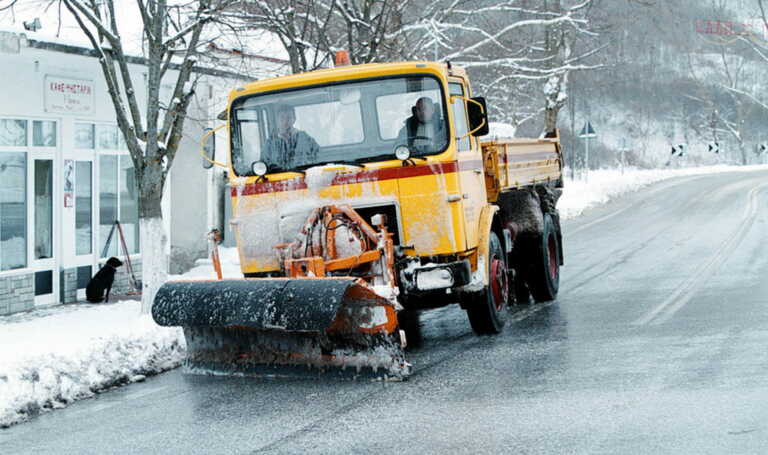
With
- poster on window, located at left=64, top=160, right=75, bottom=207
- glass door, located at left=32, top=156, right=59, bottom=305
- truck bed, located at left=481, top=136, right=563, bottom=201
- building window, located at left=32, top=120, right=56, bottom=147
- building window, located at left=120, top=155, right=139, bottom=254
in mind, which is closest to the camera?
truck bed, located at left=481, top=136, right=563, bottom=201

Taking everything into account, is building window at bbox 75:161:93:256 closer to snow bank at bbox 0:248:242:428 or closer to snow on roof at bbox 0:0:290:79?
snow on roof at bbox 0:0:290:79

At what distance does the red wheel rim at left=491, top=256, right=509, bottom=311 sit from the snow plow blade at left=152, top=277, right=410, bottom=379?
7.93 feet

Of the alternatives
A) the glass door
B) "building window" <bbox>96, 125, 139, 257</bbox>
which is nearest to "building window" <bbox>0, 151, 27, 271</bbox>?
the glass door

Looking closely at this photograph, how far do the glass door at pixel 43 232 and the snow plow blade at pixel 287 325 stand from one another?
7.19m

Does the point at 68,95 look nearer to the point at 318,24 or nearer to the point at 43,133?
the point at 43,133

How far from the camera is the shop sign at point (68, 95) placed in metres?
15.9

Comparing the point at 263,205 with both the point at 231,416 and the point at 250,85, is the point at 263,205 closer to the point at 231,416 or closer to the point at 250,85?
the point at 250,85

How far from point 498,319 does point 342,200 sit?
227cm

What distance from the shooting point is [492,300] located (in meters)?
10.8

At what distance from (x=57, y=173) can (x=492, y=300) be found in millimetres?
8166

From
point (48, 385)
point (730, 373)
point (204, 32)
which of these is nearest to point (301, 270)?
point (48, 385)

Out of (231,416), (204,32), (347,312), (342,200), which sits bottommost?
(231,416)

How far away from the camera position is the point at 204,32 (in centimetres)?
1888

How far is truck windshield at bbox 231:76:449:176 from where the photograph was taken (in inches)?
395
